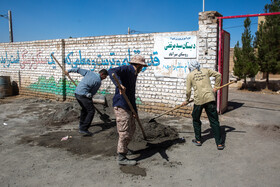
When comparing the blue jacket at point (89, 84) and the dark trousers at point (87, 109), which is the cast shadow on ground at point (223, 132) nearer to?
the dark trousers at point (87, 109)

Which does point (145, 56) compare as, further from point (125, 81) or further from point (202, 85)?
point (125, 81)

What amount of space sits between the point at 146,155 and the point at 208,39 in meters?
3.93

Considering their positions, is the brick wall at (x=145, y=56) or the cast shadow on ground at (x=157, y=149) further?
the brick wall at (x=145, y=56)

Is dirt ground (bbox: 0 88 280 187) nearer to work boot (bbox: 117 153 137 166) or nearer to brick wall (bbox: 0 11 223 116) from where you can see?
work boot (bbox: 117 153 137 166)

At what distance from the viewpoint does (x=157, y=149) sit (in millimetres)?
4359

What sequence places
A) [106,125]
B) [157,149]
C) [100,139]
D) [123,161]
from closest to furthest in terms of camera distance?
[123,161] < [157,149] < [100,139] < [106,125]

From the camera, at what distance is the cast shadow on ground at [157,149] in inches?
159

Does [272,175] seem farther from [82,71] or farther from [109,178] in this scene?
[82,71]

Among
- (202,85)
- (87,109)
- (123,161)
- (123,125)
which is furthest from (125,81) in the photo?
(87,109)

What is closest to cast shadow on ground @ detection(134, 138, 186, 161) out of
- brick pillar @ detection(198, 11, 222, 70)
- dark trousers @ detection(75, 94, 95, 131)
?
dark trousers @ detection(75, 94, 95, 131)

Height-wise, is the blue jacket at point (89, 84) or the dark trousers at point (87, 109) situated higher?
the blue jacket at point (89, 84)

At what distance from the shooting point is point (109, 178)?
3.30m

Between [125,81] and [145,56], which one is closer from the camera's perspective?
[125,81]

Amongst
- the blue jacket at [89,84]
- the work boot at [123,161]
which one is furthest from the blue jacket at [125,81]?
the blue jacket at [89,84]
